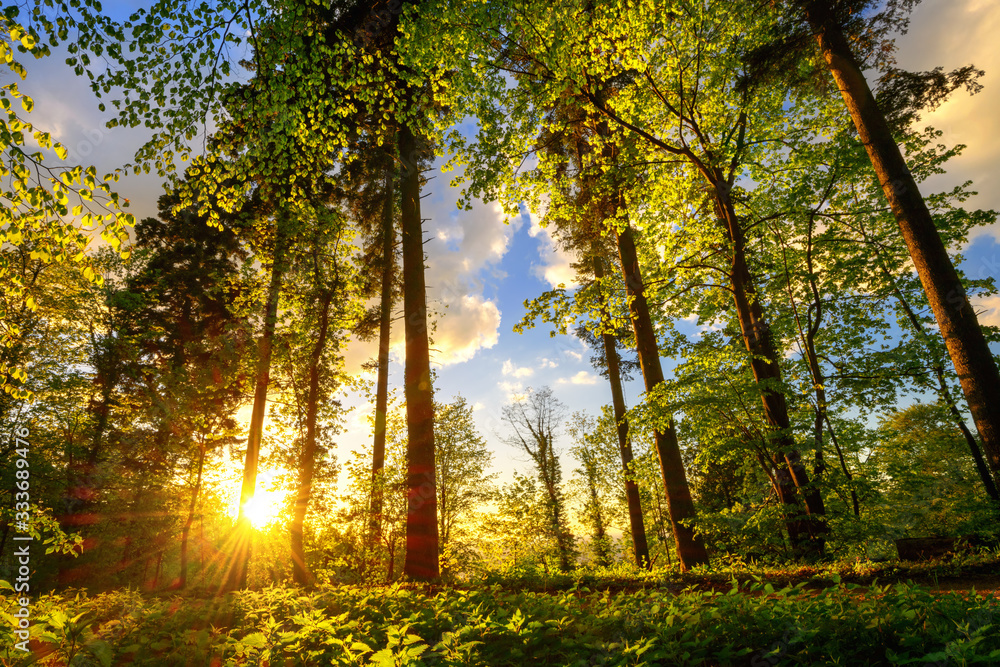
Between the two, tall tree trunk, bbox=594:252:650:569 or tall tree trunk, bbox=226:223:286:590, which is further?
tall tree trunk, bbox=594:252:650:569

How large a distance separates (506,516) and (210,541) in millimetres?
14400

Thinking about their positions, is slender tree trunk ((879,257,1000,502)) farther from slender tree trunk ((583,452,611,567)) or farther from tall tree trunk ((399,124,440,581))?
slender tree trunk ((583,452,611,567))

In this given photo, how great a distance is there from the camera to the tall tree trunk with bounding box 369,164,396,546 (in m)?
11.6

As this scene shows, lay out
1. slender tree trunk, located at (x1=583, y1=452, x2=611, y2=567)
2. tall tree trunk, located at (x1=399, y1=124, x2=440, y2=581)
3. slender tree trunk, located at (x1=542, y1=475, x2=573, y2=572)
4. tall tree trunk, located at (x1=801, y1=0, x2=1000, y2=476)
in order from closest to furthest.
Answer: tall tree trunk, located at (x1=801, y1=0, x2=1000, y2=476) < tall tree trunk, located at (x1=399, y1=124, x2=440, y2=581) < slender tree trunk, located at (x1=542, y1=475, x2=573, y2=572) < slender tree trunk, located at (x1=583, y1=452, x2=611, y2=567)

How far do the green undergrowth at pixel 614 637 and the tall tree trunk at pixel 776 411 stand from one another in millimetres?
5543

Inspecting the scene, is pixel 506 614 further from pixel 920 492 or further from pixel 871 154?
pixel 920 492

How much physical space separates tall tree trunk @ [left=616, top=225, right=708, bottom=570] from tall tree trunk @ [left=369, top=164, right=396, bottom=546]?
7307 mm

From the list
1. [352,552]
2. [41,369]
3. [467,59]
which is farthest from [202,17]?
[41,369]

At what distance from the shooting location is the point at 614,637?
312cm

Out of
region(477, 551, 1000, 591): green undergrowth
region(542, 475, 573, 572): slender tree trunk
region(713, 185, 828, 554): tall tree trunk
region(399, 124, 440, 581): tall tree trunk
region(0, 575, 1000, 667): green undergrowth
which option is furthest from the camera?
region(542, 475, 573, 572): slender tree trunk

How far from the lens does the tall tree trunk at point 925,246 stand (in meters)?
6.44

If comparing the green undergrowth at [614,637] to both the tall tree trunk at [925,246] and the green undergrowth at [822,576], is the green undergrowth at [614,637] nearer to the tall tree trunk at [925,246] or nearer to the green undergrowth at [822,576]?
the green undergrowth at [822,576]

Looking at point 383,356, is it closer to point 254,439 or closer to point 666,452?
point 254,439

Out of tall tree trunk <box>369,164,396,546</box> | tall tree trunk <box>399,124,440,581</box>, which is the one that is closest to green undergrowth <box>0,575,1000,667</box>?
tall tree trunk <box>399,124,440,581</box>
